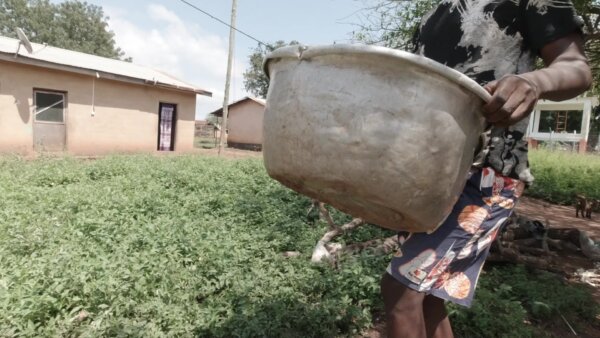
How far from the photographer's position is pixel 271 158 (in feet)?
3.65

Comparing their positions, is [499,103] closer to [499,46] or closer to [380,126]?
[380,126]

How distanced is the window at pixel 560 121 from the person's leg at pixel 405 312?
28.1m

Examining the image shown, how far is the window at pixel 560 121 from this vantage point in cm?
2597

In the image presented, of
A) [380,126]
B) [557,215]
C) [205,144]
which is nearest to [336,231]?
[380,126]

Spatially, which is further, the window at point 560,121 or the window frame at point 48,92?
the window at point 560,121

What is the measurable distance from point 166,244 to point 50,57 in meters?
9.37

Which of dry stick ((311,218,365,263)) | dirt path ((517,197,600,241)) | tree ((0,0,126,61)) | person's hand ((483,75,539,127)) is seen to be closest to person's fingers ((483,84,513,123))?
person's hand ((483,75,539,127))

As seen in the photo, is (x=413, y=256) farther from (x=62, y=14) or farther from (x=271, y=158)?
(x=62, y=14)

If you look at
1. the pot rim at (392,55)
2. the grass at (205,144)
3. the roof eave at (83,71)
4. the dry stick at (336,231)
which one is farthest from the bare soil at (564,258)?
the grass at (205,144)

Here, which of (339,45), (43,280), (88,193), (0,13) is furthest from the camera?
(0,13)

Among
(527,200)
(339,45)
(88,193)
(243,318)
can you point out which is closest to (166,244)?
(243,318)

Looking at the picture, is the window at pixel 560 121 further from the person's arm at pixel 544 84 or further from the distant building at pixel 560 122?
the person's arm at pixel 544 84

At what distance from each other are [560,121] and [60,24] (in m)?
37.0

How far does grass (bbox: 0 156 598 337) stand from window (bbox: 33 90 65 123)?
6.30 m
